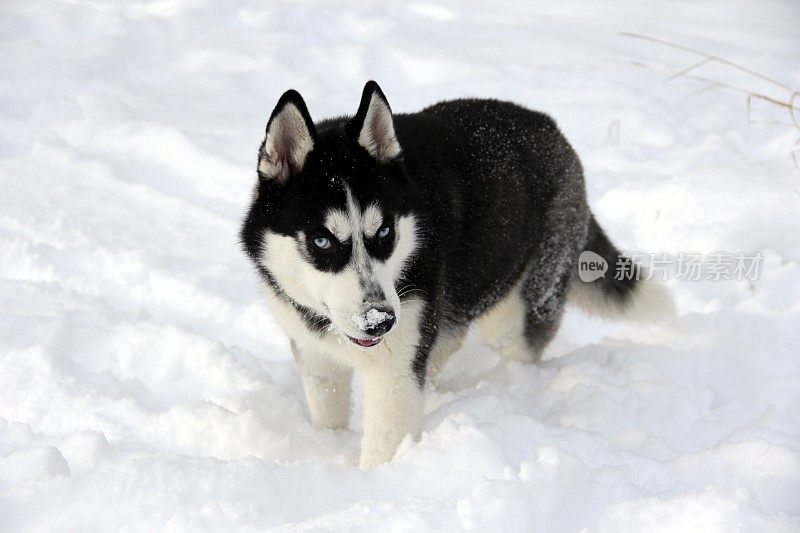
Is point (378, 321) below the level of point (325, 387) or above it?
above

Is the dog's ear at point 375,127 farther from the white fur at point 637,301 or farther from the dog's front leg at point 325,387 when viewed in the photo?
the white fur at point 637,301

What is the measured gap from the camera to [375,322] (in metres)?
2.38

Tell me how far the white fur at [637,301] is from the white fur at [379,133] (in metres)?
1.70

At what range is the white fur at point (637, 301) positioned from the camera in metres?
3.99

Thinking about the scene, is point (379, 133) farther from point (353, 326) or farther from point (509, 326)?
point (509, 326)

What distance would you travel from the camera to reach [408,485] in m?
2.41

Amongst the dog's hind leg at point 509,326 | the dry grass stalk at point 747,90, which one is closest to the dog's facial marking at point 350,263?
the dog's hind leg at point 509,326

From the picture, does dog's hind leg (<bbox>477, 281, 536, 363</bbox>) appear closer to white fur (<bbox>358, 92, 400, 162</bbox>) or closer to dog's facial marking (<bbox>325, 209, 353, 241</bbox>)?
white fur (<bbox>358, 92, 400, 162</bbox>)

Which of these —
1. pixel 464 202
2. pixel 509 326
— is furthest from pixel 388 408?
pixel 509 326

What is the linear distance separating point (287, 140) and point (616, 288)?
2135 mm

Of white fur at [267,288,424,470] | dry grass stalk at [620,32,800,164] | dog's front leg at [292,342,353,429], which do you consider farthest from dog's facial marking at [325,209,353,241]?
dry grass stalk at [620,32,800,164]

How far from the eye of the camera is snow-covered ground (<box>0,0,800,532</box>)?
2.31 meters

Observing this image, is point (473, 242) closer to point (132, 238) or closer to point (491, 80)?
point (132, 238)

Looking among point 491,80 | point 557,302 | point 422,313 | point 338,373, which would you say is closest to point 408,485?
point 422,313
